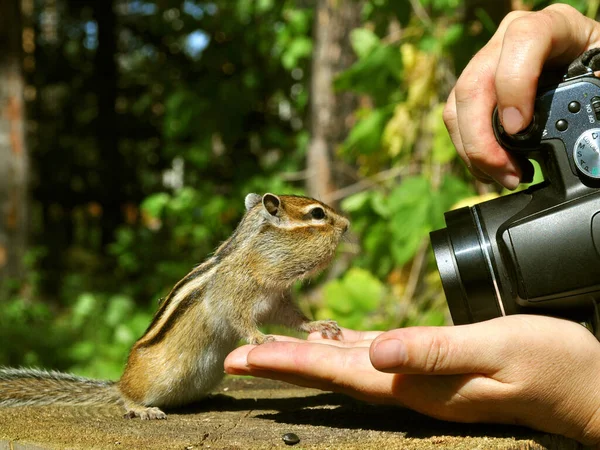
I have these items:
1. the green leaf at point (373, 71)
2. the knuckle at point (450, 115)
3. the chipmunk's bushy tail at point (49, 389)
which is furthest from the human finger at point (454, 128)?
the green leaf at point (373, 71)

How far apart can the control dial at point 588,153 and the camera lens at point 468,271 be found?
24cm

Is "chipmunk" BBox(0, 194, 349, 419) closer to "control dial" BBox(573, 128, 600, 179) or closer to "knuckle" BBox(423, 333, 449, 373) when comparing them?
"knuckle" BBox(423, 333, 449, 373)

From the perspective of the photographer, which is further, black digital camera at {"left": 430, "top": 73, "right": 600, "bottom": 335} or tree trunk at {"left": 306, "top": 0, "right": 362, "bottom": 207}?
tree trunk at {"left": 306, "top": 0, "right": 362, "bottom": 207}

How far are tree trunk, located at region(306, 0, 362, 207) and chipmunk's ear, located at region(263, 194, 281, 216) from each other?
2.87 metres

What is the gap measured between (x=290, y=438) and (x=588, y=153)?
2.80ft

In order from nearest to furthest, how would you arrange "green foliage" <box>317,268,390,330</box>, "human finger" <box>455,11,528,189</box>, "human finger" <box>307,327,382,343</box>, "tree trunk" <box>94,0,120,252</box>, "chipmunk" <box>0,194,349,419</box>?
1. "human finger" <box>455,11,528,189</box>
2. "chipmunk" <box>0,194,349,419</box>
3. "human finger" <box>307,327,382,343</box>
4. "green foliage" <box>317,268,390,330</box>
5. "tree trunk" <box>94,0,120,252</box>

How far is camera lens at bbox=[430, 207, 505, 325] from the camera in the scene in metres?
1.58

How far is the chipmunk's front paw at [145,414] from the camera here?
185 cm

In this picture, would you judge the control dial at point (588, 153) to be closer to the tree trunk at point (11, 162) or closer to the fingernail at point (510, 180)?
the fingernail at point (510, 180)

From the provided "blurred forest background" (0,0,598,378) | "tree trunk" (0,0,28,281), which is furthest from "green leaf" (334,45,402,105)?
"tree trunk" (0,0,28,281)

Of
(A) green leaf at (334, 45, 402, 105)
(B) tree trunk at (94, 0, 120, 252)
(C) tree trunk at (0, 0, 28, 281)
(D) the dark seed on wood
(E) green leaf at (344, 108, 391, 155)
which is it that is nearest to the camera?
(D) the dark seed on wood

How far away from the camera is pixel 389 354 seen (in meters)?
1.34

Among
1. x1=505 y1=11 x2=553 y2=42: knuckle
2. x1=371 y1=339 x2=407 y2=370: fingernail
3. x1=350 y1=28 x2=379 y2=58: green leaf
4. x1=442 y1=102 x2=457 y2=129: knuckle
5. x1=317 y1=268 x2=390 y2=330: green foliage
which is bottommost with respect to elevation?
x1=317 y1=268 x2=390 y2=330: green foliage

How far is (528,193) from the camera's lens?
1.63 m
